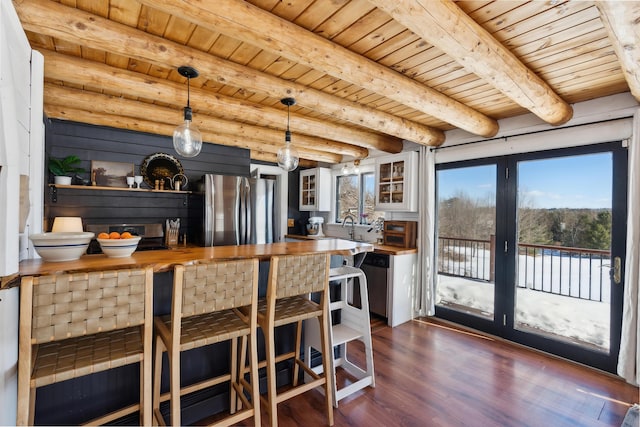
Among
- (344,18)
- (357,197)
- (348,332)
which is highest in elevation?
(344,18)

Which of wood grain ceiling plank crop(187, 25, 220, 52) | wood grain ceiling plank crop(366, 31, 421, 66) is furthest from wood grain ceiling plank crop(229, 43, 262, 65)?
wood grain ceiling plank crop(366, 31, 421, 66)

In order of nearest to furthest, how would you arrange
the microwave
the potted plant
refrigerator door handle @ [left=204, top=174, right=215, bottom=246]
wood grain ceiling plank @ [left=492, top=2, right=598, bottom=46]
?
wood grain ceiling plank @ [left=492, top=2, right=598, bottom=46], the potted plant, refrigerator door handle @ [left=204, top=174, right=215, bottom=246], the microwave

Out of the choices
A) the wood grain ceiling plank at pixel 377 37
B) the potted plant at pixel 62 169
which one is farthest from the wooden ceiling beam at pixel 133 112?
the wood grain ceiling plank at pixel 377 37

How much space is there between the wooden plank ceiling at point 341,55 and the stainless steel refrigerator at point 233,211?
95 cm

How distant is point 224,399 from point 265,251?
108 cm

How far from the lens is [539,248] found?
323 cm

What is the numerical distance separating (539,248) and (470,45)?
8.34 feet

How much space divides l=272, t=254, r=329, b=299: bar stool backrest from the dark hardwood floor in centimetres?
91

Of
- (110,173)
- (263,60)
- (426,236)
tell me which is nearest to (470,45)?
(263,60)

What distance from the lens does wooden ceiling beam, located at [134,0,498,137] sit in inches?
57.2

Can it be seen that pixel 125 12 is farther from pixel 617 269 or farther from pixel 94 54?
pixel 617 269

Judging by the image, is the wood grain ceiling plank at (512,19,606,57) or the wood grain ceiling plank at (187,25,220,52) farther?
the wood grain ceiling plank at (187,25,220,52)

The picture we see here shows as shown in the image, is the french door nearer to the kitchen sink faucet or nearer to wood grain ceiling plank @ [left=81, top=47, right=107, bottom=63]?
the kitchen sink faucet

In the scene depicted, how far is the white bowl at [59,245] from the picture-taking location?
56.5 inches
